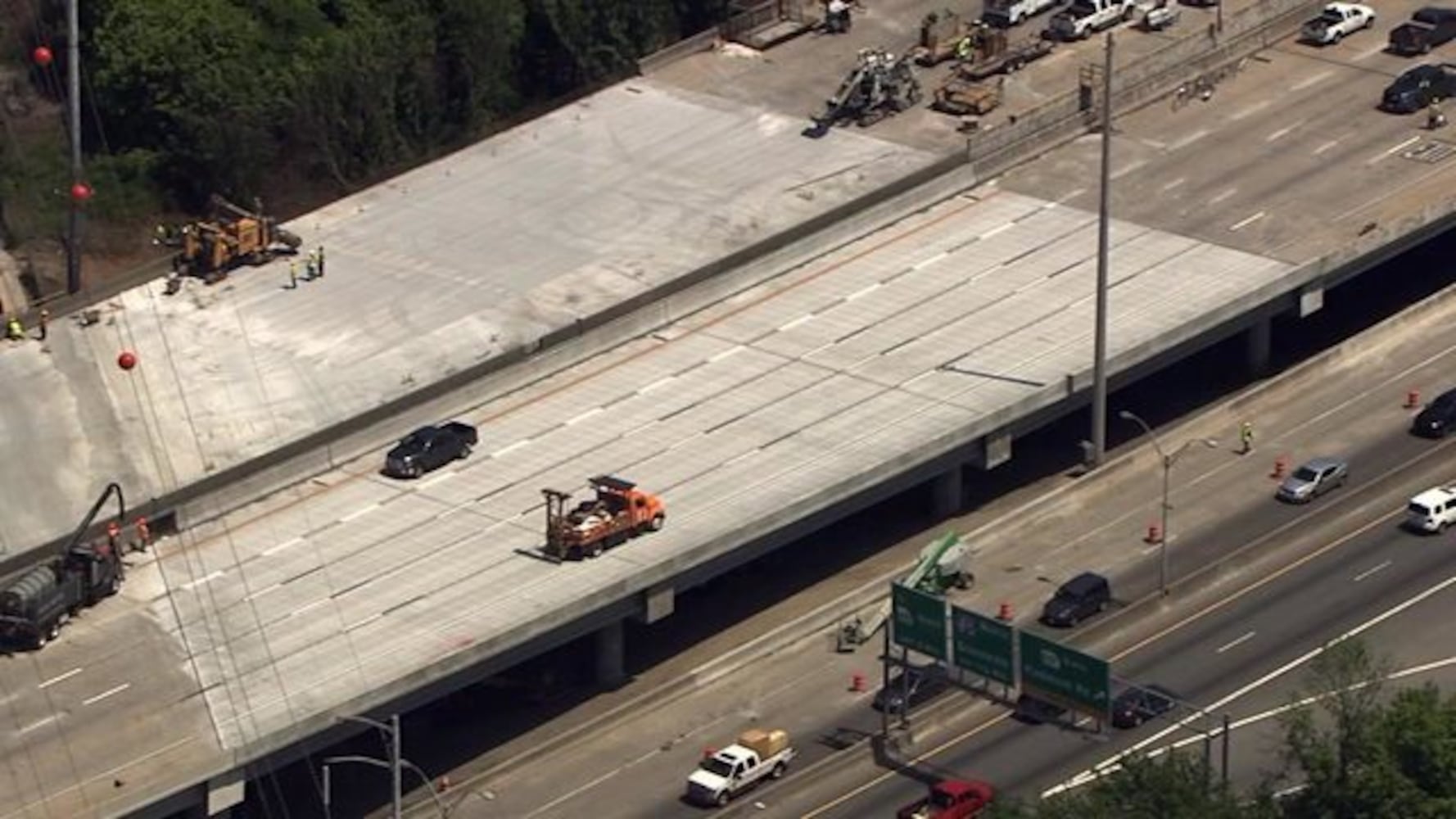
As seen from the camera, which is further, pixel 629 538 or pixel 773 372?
pixel 773 372

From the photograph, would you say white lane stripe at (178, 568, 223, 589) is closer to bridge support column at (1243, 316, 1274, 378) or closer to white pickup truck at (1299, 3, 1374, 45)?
bridge support column at (1243, 316, 1274, 378)

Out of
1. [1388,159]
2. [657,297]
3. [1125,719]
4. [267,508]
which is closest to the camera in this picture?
[1125,719]

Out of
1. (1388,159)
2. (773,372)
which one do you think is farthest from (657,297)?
(1388,159)

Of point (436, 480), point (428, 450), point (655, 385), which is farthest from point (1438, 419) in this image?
point (428, 450)

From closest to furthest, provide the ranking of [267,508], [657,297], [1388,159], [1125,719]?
[1125,719], [267,508], [657,297], [1388,159]

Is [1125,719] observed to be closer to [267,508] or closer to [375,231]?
[267,508]

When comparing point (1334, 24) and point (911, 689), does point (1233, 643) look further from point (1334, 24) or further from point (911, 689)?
point (1334, 24)

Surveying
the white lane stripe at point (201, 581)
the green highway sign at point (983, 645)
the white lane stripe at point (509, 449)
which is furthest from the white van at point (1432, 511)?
the white lane stripe at point (201, 581)
